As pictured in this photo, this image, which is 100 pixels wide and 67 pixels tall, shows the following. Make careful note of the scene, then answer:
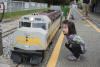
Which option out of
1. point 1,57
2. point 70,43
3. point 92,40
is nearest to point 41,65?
point 70,43

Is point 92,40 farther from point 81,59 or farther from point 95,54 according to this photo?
point 81,59

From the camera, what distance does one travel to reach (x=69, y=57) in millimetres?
4992

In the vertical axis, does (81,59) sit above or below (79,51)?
below

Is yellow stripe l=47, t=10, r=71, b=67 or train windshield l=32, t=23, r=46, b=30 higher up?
train windshield l=32, t=23, r=46, b=30

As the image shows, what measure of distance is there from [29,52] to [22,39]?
0.40 meters

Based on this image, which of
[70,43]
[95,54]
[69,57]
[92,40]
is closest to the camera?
[70,43]

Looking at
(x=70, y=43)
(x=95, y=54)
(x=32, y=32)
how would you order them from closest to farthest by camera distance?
(x=32, y=32)
(x=70, y=43)
(x=95, y=54)

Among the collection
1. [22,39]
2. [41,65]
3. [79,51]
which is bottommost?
[41,65]

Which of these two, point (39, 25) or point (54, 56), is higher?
point (39, 25)

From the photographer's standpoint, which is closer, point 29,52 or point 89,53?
point 29,52

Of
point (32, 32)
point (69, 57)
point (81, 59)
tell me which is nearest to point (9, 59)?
point (32, 32)

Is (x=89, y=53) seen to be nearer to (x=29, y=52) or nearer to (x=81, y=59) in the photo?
(x=81, y=59)

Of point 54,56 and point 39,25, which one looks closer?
point 39,25

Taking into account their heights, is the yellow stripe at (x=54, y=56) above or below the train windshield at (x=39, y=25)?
below
